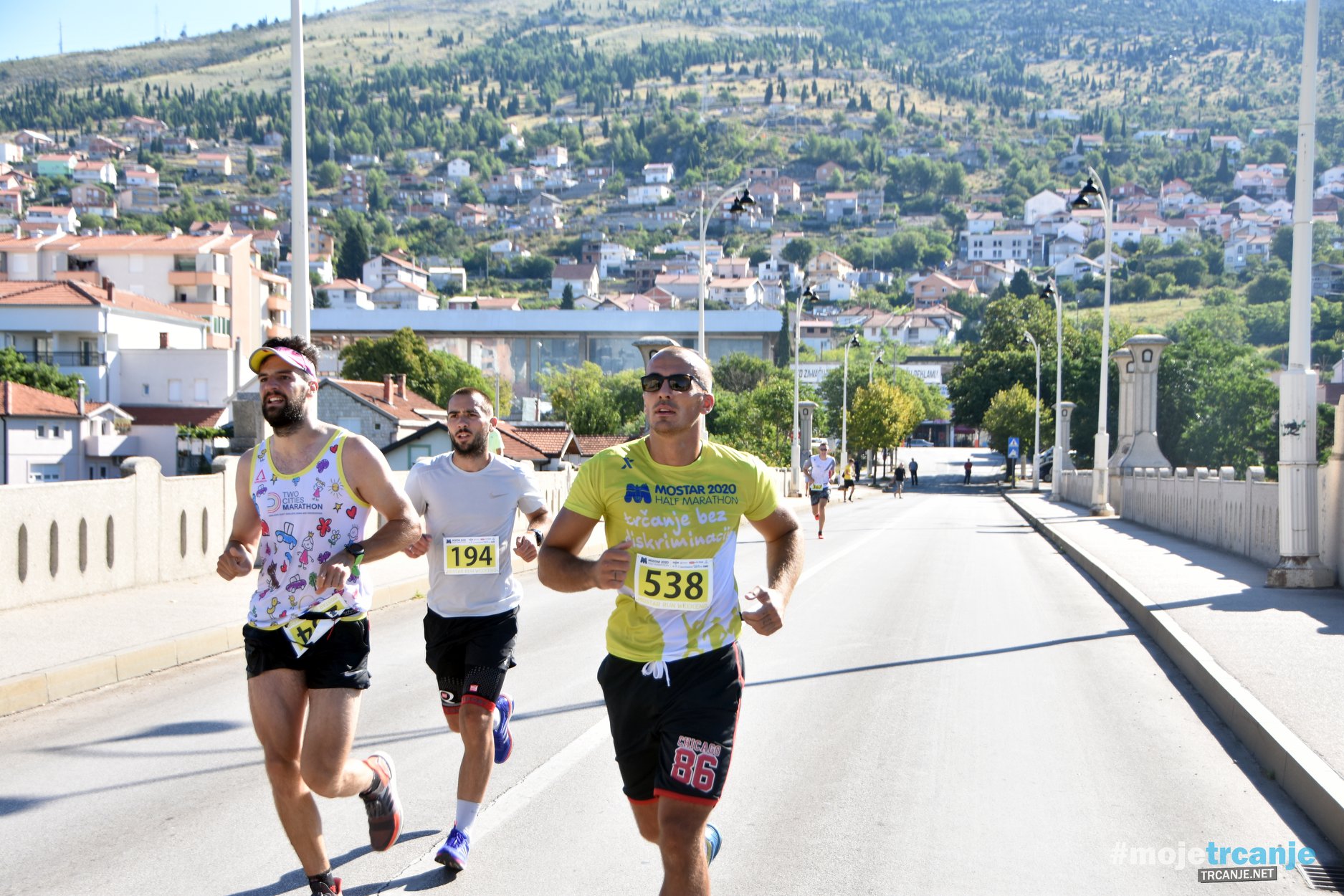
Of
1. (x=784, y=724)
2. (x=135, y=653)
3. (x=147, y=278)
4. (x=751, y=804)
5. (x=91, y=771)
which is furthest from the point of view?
(x=147, y=278)

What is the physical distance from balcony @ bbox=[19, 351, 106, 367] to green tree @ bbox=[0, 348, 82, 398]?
134 inches

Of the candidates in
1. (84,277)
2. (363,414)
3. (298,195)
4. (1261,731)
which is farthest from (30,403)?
(1261,731)

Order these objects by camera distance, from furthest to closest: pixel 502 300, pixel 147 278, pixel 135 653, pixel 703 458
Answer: pixel 502 300, pixel 147 278, pixel 135 653, pixel 703 458

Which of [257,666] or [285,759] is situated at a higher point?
[257,666]

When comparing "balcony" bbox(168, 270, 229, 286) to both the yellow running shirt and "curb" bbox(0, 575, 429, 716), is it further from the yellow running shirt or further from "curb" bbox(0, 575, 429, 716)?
the yellow running shirt

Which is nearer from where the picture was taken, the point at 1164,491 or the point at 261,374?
the point at 261,374

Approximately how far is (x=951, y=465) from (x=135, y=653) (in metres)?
98.7

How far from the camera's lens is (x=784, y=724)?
310 inches

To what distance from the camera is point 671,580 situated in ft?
14.1

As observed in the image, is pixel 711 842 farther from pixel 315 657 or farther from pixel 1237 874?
pixel 1237 874

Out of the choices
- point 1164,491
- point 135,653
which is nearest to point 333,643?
point 135,653

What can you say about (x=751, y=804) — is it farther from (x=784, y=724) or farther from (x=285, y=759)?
(x=285, y=759)

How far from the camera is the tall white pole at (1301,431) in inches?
552

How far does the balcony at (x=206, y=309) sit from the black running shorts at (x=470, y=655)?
9428 centimetres
